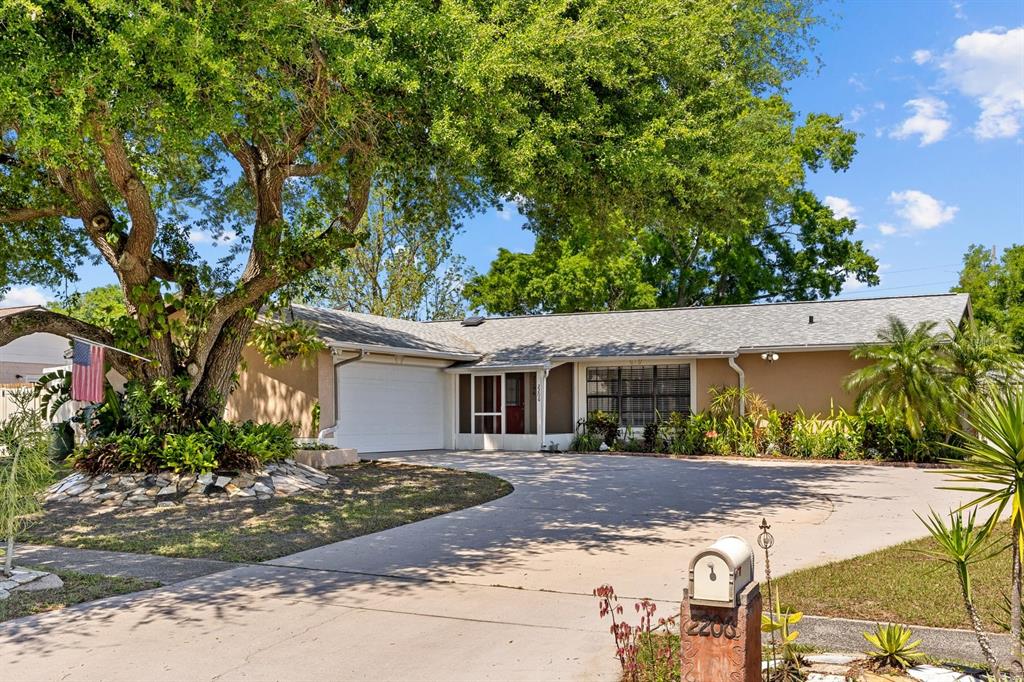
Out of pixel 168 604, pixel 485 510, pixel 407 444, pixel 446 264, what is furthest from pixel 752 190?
pixel 446 264

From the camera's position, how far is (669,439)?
21109 millimetres

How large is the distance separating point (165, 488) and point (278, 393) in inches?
273

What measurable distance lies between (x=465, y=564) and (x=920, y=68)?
23.0 metres

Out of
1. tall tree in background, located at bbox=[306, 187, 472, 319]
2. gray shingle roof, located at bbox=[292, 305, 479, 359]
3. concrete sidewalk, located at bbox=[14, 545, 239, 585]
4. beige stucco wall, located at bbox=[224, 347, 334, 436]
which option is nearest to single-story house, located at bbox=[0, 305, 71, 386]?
tall tree in background, located at bbox=[306, 187, 472, 319]

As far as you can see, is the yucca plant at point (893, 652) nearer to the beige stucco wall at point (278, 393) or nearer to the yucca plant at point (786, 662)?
the yucca plant at point (786, 662)

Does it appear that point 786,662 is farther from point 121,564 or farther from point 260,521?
point 260,521

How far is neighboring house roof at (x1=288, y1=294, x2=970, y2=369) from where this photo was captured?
20391 mm

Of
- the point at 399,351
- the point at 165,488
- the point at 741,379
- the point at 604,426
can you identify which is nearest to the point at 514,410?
the point at 604,426

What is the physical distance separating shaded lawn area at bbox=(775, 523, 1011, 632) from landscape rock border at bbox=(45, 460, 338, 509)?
27.6 feet

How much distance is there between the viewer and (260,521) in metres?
10.6

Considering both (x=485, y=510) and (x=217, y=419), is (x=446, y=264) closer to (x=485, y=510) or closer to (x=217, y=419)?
(x=217, y=419)

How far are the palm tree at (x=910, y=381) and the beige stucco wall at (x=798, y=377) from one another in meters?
1.78

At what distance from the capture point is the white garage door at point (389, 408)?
19.9 meters

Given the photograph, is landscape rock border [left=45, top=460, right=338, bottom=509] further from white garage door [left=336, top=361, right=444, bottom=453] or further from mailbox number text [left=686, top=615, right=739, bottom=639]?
mailbox number text [left=686, top=615, right=739, bottom=639]
